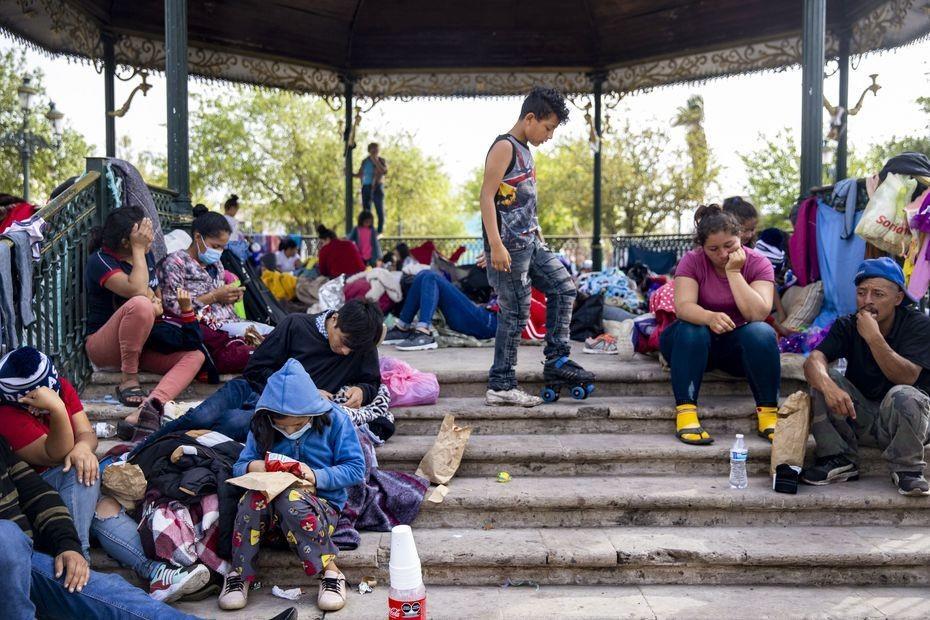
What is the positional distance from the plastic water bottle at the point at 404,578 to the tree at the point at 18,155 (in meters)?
23.6

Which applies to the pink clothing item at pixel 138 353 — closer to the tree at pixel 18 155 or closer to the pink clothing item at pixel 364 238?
the pink clothing item at pixel 364 238

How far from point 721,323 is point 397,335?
11.2ft

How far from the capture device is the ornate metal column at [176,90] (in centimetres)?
640

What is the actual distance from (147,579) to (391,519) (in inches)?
A: 46.7

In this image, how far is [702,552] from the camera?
3.68 metres

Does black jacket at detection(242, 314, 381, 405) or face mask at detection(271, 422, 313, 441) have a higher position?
black jacket at detection(242, 314, 381, 405)

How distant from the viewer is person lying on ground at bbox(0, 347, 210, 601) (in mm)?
3289

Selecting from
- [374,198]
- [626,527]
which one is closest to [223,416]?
[626,527]

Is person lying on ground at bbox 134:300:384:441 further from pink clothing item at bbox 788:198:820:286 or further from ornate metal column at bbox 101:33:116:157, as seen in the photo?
ornate metal column at bbox 101:33:116:157

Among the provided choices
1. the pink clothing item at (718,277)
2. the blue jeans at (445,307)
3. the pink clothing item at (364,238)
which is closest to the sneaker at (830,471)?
the pink clothing item at (718,277)

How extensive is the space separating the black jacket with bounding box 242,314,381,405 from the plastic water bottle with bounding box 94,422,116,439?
949 millimetres

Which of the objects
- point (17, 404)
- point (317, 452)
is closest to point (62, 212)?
point (17, 404)

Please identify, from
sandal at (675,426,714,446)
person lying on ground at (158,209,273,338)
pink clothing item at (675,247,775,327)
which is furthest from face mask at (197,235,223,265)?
sandal at (675,426,714,446)

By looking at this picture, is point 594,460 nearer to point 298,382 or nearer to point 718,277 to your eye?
point 718,277
